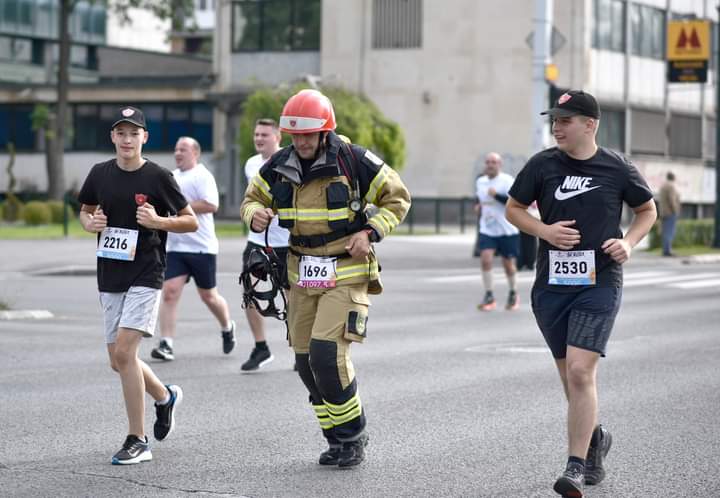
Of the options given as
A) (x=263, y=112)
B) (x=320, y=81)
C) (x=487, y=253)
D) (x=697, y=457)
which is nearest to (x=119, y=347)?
(x=697, y=457)

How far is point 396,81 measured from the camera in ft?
159

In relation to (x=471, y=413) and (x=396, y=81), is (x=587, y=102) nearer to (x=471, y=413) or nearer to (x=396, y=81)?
(x=471, y=413)

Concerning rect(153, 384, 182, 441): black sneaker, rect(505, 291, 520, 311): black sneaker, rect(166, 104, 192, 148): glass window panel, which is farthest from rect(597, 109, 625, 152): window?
rect(153, 384, 182, 441): black sneaker

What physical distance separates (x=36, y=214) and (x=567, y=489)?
34.1 metres

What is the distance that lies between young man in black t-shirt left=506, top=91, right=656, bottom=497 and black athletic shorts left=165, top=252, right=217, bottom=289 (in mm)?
5365

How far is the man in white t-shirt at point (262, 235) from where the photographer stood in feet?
35.1

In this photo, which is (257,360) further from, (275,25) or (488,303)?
(275,25)

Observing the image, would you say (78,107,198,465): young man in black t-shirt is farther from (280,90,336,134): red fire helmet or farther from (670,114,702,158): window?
(670,114,702,158): window

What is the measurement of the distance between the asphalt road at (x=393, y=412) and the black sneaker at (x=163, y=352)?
8.4 inches

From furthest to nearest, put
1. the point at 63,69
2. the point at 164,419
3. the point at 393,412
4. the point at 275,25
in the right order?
1. the point at 275,25
2. the point at 63,69
3. the point at 393,412
4. the point at 164,419

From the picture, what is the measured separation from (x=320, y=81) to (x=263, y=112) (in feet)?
15.7

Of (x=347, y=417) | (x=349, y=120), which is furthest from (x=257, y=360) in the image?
(x=349, y=120)

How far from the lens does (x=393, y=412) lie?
29.3 ft

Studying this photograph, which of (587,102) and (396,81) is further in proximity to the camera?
(396,81)
